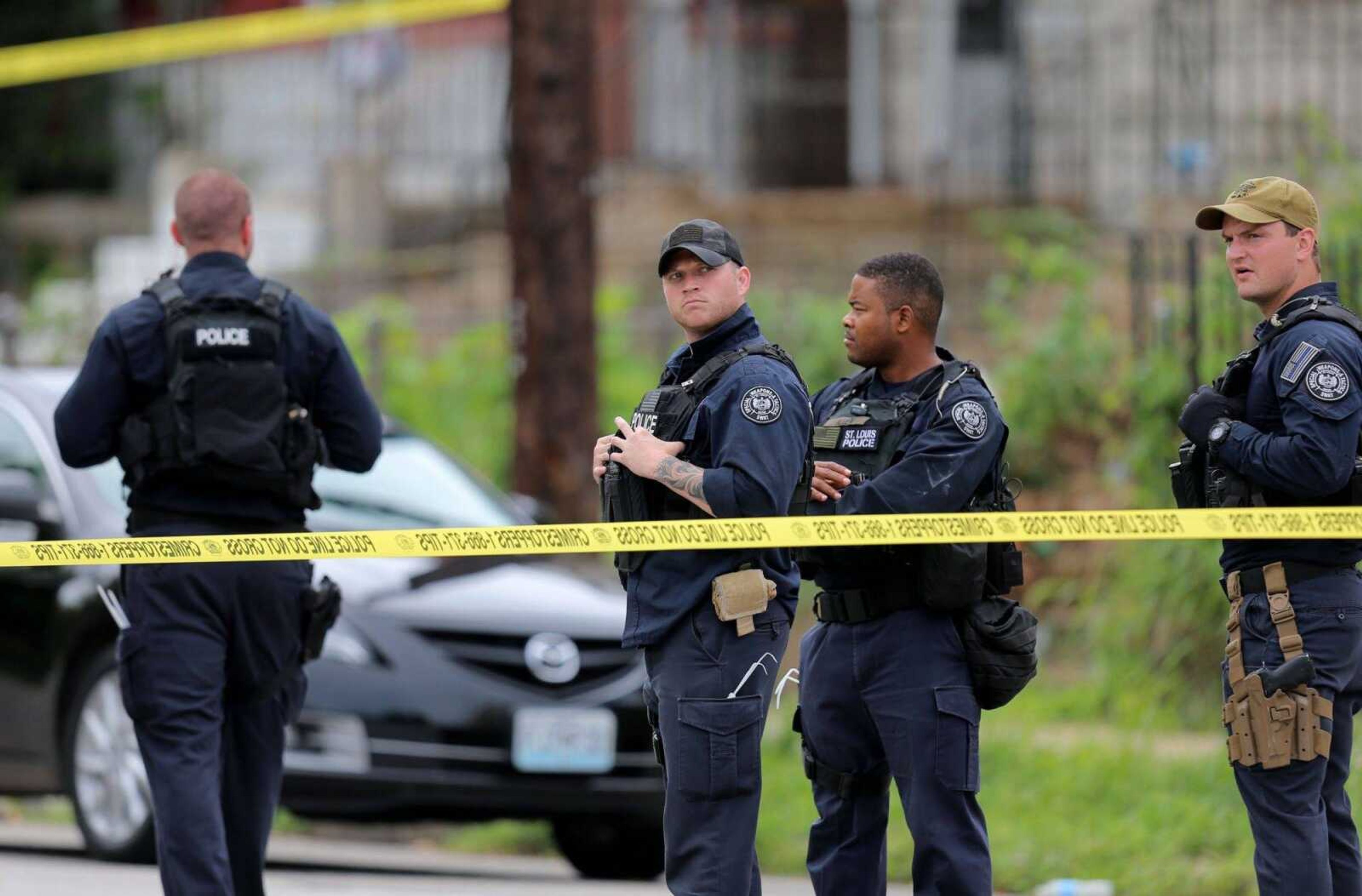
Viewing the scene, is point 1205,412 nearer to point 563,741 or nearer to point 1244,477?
point 1244,477

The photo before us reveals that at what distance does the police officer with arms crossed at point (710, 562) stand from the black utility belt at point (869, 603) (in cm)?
18

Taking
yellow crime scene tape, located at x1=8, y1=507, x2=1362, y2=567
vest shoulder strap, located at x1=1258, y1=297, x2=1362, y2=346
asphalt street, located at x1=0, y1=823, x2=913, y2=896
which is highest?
vest shoulder strap, located at x1=1258, y1=297, x2=1362, y2=346

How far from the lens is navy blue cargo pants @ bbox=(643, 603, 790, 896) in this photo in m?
4.94

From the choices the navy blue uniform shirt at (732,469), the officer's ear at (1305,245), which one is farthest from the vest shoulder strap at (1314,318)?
the navy blue uniform shirt at (732,469)

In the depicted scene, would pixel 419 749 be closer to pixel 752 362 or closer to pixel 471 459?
pixel 752 362

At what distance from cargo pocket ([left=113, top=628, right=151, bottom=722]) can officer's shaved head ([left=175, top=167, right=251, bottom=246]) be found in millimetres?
1084

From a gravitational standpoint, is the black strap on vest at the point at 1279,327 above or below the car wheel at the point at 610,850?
above

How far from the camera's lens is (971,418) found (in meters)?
5.16

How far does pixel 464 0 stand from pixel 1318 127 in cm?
567

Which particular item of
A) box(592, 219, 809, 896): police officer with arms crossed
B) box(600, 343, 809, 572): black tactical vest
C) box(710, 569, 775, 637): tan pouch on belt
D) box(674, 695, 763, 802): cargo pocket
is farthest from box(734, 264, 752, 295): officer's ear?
box(674, 695, 763, 802): cargo pocket

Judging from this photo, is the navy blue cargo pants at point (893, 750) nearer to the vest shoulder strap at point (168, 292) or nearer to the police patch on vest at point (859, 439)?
the police patch on vest at point (859, 439)

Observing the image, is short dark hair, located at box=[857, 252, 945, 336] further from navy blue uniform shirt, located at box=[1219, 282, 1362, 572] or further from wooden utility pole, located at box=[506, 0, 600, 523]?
wooden utility pole, located at box=[506, 0, 600, 523]

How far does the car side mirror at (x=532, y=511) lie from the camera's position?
856cm

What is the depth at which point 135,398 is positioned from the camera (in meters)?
5.63
